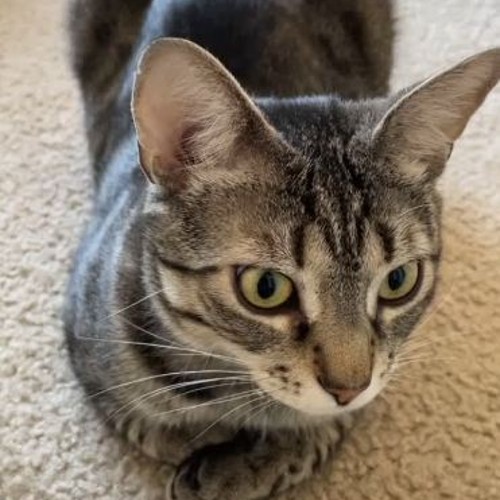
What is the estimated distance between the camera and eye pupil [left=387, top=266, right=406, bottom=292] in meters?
0.99

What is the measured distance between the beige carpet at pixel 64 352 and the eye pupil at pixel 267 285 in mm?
360

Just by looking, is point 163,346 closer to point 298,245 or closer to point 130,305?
point 130,305

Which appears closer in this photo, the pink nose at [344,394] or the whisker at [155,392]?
the pink nose at [344,394]

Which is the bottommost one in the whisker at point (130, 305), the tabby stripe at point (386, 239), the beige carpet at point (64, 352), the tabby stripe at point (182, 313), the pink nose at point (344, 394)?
the beige carpet at point (64, 352)

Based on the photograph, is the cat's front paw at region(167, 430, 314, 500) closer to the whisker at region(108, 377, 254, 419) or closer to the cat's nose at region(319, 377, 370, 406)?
the whisker at region(108, 377, 254, 419)

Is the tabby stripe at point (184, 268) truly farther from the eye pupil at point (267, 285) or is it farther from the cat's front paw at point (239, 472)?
the cat's front paw at point (239, 472)

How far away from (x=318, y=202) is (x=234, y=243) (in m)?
0.09

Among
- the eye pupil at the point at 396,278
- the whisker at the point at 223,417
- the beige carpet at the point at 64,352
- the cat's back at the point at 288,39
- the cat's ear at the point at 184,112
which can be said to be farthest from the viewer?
the cat's back at the point at 288,39

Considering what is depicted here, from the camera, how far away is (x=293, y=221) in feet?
3.10

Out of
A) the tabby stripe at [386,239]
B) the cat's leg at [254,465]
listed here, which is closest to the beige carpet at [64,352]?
the cat's leg at [254,465]

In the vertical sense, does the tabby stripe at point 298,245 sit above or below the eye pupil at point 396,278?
above

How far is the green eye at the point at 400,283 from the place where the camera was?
993mm

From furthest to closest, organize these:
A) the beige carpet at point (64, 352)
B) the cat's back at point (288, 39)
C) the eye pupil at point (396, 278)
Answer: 1. the cat's back at point (288, 39)
2. the beige carpet at point (64, 352)
3. the eye pupil at point (396, 278)

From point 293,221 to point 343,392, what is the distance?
Answer: 0.18 metres
